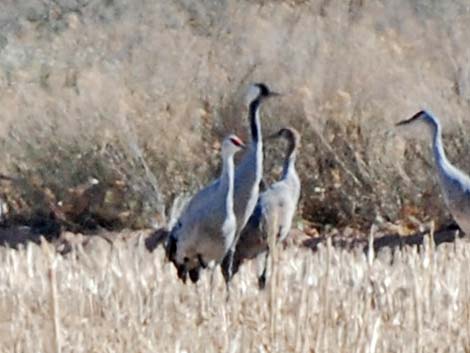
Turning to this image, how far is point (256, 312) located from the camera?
6.98 m

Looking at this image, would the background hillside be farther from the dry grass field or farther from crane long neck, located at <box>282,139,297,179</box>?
crane long neck, located at <box>282,139,297,179</box>

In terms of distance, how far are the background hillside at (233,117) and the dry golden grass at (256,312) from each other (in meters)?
6.40

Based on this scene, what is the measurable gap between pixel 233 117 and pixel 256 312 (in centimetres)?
854

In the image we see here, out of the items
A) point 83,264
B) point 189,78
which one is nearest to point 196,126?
point 189,78

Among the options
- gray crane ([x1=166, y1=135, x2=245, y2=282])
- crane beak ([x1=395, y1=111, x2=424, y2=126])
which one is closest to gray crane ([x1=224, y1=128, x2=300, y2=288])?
gray crane ([x1=166, y1=135, x2=245, y2=282])

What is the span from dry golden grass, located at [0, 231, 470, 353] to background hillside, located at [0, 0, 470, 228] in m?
6.40

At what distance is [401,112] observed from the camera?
15555 mm

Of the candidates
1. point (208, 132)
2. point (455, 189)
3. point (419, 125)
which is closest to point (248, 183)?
point (455, 189)

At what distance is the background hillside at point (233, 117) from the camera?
14.8 m

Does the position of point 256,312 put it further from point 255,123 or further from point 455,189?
point 455,189

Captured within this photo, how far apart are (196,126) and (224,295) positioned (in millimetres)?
7931

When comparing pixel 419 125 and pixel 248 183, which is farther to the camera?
pixel 419 125

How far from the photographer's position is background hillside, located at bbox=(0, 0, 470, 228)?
14781 millimetres

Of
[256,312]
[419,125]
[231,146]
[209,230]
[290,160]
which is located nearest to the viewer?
[256,312]
